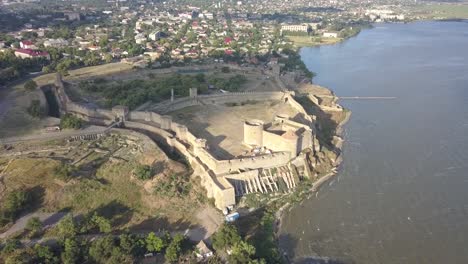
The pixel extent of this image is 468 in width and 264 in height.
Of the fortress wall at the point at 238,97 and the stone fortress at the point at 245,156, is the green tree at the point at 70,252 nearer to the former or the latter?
the stone fortress at the point at 245,156

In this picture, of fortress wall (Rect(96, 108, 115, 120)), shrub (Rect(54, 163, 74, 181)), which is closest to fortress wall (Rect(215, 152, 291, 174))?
shrub (Rect(54, 163, 74, 181))

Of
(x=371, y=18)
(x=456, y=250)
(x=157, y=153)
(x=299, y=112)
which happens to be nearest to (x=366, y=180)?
(x=456, y=250)

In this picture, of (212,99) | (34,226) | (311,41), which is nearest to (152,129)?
(212,99)

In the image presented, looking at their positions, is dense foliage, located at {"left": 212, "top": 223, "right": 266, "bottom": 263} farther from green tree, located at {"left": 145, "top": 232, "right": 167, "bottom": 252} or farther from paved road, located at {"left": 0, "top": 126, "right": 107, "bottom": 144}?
paved road, located at {"left": 0, "top": 126, "right": 107, "bottom": 144}

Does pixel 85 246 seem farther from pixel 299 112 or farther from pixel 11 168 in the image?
pixel 299 112

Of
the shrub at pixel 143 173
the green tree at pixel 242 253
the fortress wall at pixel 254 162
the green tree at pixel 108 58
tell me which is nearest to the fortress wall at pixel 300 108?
the fortress wall at pixel 254 162

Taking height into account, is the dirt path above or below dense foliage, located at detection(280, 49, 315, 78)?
above
